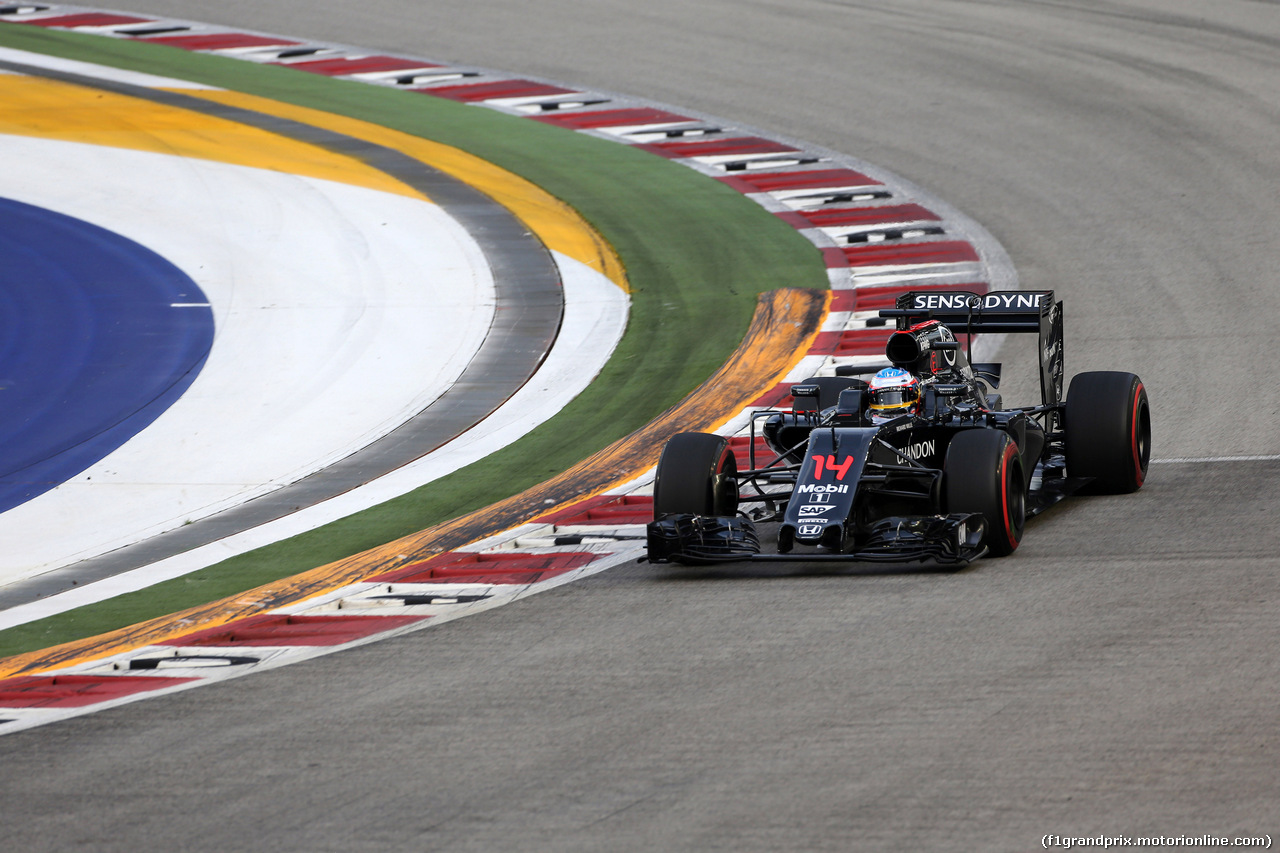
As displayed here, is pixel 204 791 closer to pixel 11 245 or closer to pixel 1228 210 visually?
pixel 11 245

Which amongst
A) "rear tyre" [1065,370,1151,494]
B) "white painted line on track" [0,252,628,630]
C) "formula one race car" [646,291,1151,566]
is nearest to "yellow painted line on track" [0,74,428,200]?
"white painted line on track" [0,252,628,630]

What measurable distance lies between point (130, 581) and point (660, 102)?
1490 centimetres

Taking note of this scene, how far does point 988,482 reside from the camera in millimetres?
9867

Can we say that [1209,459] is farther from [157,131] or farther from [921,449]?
[157,131]

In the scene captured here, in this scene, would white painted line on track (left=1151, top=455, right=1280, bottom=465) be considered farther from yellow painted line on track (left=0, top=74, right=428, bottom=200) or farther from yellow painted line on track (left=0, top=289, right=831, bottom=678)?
yellow painted line on track (left=0, top=74, right=428, bottom=200)

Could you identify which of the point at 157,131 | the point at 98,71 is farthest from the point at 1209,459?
the point at 98,71

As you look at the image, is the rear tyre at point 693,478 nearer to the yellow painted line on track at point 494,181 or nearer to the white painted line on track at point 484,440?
the white painted line on track at point 484,440

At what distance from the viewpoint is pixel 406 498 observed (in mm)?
13180

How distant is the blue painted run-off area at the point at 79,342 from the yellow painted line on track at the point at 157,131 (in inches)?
101

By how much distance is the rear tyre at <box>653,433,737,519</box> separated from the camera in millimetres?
10438

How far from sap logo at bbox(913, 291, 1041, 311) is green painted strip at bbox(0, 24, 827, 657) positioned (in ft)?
10.8

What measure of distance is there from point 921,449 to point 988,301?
2006mm

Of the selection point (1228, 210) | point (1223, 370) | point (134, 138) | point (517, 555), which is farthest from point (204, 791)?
point (134, 138)

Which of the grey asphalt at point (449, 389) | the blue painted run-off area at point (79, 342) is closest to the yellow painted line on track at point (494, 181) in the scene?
the grey asphalt at point (449, 389)
